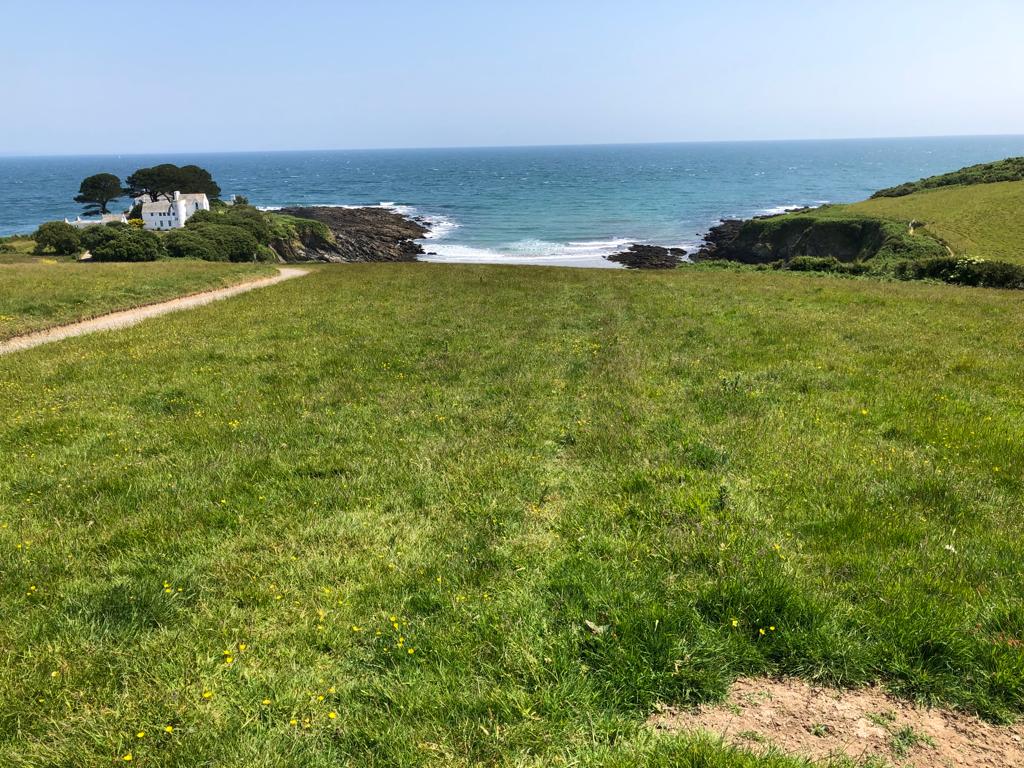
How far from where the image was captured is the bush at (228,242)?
59312 millimetres

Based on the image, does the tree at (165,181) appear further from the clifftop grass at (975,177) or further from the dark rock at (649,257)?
the clifftop grass at (975,177)

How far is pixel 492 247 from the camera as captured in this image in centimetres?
8469

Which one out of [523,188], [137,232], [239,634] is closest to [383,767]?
[239,634]

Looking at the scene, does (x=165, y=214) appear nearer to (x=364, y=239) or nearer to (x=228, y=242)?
(x=364, y=239)

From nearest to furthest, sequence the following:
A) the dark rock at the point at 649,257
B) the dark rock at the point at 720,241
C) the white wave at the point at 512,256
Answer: the dark rock at the point at 649,257, the white wave at the point at 512,256, the dark rock at the point at 720,241

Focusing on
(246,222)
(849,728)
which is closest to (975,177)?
(246,222)

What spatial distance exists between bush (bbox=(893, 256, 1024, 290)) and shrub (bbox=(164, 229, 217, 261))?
63165 millimetres

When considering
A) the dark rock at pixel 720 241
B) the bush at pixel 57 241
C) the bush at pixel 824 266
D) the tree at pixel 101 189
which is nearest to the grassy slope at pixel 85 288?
the bush at pixel 57 241

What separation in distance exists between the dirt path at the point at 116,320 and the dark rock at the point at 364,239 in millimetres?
52271

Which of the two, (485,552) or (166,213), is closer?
(485,552)

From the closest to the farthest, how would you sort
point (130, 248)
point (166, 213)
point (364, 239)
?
point (130, 248) < point (364, 239) < point (166, 213)

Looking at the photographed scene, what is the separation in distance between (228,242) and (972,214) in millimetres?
87312

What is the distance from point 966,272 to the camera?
1417 inches

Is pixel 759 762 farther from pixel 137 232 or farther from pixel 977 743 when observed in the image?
pixel 137 232
